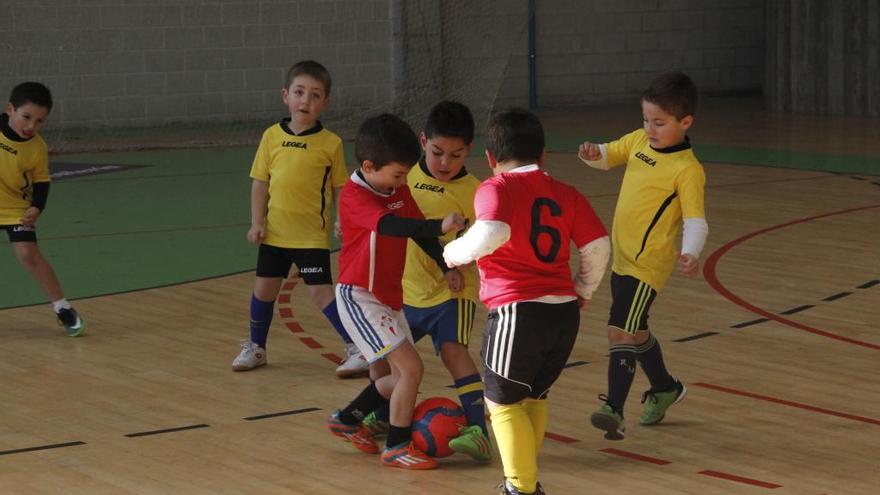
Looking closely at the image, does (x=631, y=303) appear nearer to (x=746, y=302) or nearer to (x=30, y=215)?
(x=746, y=302)

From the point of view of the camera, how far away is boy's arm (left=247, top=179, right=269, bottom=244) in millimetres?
5723

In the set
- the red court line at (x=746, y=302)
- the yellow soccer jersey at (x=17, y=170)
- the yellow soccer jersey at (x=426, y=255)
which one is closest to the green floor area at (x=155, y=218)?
the yellow soccer jersey at (x=17, y=170)

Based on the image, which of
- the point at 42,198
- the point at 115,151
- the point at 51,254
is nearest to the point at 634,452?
the point at 42,198

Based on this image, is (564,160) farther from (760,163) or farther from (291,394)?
(291,394)

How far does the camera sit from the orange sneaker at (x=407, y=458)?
4.45 metres

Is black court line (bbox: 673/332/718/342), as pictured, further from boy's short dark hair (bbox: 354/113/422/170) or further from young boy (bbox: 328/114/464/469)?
boy's short dark hair (bbox: 354/113/422/170)

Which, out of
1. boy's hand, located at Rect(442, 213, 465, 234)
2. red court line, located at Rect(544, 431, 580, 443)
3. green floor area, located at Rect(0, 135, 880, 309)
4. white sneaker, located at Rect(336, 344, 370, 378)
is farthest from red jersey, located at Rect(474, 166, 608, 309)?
green floor area, located at Rect(0, 135, 880, 309)

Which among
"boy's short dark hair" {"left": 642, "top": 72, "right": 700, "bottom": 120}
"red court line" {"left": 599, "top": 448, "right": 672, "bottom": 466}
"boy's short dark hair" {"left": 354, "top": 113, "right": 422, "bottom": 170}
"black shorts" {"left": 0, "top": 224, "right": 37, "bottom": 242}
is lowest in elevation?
"red court line" {"left": 599, "top": 448, "right": 672, "bottom": 466}

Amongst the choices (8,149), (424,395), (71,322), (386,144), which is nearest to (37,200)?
(8,149)

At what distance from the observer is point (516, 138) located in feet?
12.8

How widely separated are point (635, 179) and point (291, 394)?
5.67 feet

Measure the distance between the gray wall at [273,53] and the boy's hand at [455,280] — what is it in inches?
420

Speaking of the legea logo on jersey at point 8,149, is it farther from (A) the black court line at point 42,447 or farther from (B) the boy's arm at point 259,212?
(A) the black court line at point 42,447

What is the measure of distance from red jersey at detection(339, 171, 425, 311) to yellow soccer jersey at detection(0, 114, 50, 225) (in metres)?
2.63
